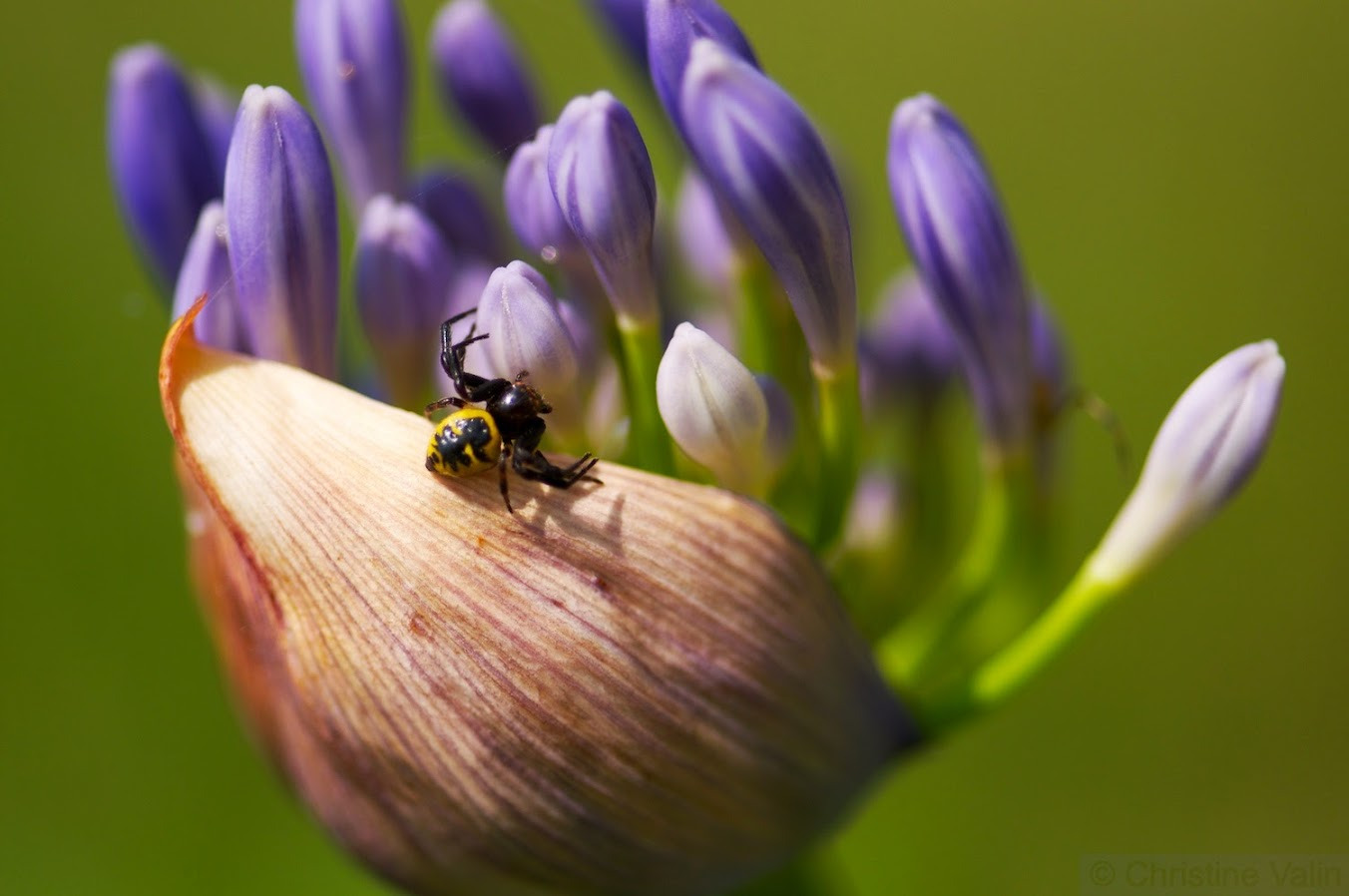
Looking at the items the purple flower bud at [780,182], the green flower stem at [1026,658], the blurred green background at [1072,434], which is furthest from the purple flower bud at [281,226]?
the blurred green background at [1072,434]

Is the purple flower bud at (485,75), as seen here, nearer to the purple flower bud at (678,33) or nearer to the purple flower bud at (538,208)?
the purple flower bud at (538,208)

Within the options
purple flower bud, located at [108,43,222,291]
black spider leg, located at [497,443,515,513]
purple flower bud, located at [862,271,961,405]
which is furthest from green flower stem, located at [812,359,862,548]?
purple flower bud, located at [108,43,222,291]

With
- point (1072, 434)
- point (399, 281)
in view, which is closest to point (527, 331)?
point (399, 281)

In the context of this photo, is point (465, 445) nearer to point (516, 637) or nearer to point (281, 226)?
point (516, 637)

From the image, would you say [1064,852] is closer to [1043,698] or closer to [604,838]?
[1043,698]

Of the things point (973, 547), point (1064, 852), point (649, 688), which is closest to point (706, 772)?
point (649, 688)
